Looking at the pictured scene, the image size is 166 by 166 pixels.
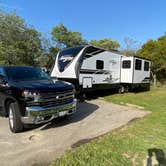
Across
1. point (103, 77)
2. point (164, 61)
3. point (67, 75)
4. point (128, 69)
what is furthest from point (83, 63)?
point (164, 61)

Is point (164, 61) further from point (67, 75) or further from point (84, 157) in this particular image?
point (84, 157)

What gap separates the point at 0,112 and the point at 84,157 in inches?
138

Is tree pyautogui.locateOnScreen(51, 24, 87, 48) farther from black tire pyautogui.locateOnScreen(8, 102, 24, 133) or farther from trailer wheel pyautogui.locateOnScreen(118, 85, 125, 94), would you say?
black tire pyautogui.locateOnScreen(8, 102, 24, 133)

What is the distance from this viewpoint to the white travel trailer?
34.8 ft

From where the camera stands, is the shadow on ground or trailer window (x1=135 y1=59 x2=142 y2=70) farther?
trailer window (x1=135 y1=59 x2=142 y2=70)

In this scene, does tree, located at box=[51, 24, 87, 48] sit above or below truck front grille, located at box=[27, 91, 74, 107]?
above

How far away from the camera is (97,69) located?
11.7 meters

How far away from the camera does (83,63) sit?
10.7 meters

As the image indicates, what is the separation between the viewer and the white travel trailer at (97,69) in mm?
10609

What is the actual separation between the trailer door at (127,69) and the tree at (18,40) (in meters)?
10.5

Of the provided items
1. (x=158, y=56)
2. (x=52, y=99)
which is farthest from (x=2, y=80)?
(x=158, y=56)

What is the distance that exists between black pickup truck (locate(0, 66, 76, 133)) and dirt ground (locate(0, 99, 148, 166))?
0.42m

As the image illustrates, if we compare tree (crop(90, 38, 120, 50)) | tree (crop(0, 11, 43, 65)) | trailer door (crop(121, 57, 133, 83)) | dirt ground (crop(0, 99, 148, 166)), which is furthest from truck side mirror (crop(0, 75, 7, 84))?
tree (crop(90, 38, 120, 50))

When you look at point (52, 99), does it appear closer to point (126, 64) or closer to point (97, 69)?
point (97, 69)
